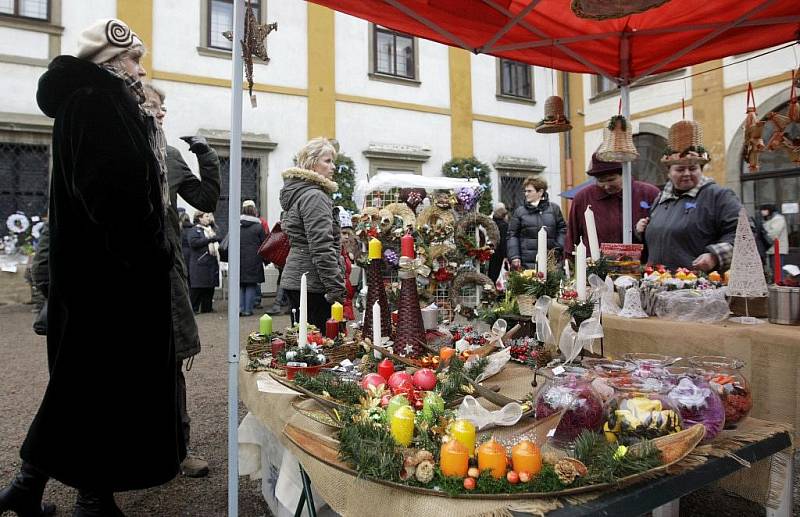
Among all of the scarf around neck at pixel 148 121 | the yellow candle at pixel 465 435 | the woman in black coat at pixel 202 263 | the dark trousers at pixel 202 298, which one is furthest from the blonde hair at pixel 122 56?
the dark trousers at pixel 202 298

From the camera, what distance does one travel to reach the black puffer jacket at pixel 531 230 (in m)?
5.90

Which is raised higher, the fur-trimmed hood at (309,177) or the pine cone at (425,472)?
the fur-trimmed hood at (309,177)

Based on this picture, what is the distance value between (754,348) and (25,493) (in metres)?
2.60

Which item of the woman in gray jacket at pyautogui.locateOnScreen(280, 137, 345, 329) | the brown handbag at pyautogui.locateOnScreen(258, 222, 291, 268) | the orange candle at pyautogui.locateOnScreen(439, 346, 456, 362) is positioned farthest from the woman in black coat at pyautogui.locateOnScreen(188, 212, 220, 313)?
the orange candle at pyautogui.locateOnScreen(439, 346, 456, 362)

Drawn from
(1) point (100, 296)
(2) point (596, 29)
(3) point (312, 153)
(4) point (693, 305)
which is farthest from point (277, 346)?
(2) point (596, 29)

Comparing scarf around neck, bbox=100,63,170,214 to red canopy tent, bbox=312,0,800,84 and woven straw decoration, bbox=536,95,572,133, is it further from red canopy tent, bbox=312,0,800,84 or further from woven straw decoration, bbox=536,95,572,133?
woven straw decoration, bbox=536,95,572,133

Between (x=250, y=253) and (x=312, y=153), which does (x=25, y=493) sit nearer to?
(x=312, y=153)

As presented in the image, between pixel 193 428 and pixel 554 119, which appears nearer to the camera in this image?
pixel 193 428

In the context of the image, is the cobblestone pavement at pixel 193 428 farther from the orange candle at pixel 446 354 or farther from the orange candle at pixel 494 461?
the orange candle at pixel 494 461

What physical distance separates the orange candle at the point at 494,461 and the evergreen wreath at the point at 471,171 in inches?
431

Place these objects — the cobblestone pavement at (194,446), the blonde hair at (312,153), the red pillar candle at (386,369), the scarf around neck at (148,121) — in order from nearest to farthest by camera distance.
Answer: the red pillar candle at (386,369), the scarf around neck at (148,121), the cobblestone pavement at (194,446), the blonde hair at (312,153)

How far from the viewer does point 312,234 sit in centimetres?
294

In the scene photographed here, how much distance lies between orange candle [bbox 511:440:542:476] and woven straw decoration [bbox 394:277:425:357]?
36.6 inches

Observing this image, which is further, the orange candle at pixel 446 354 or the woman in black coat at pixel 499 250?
the woman in black coat at pixel 499 250
